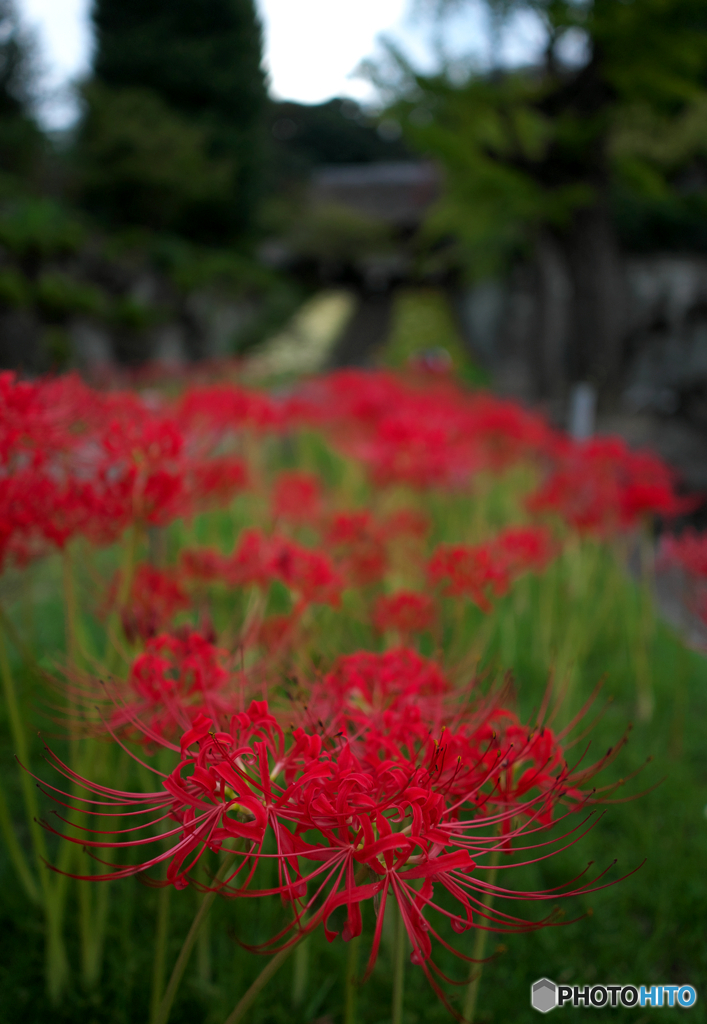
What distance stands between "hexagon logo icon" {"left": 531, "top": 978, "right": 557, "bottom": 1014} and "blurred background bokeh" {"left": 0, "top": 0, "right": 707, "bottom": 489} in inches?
118

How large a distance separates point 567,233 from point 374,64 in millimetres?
2394

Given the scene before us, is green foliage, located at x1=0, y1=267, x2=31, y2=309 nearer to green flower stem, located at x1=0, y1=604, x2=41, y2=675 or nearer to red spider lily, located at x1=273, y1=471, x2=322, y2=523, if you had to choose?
red spider lily, located at x1=273, y1=471, x2=322, y2=523

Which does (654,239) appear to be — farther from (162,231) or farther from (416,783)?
(416,783)

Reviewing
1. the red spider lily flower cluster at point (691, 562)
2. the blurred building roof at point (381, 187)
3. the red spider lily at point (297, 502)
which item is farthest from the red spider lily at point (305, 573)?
the blurred building roof at point (381, 187)

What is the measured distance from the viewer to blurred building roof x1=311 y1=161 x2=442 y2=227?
2067cm

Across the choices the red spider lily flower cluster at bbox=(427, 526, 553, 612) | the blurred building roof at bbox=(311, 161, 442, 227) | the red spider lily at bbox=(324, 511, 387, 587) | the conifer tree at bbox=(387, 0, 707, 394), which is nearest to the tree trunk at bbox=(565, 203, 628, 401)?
the conifer tree at bbox=(387, 0, 707, 394)

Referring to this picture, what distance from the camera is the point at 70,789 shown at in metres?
1.60

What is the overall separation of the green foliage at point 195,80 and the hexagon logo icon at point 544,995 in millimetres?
11592

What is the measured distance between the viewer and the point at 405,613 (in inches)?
62.6

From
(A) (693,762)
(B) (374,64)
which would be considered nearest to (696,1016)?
(A) (693,762)

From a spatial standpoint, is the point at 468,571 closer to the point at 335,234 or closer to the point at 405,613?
the point at 405,613

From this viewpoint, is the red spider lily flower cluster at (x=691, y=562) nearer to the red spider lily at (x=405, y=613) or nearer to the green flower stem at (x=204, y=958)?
the red spider lily at (x=405, y=613)

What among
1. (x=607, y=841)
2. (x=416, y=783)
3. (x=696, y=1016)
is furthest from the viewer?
(x=607, y=841)

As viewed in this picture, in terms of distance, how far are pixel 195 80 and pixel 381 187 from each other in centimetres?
1169
